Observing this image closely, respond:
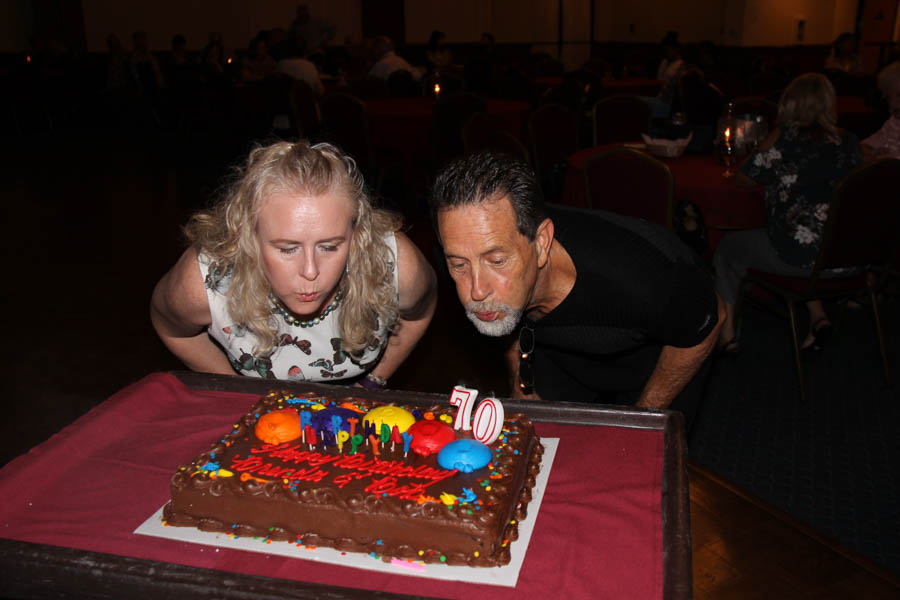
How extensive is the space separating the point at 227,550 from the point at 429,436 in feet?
1.29

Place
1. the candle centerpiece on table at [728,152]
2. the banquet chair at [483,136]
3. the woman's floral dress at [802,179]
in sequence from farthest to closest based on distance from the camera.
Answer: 1. the banquet chair at [483,136]
2. the candle centerpiece on table at [728,152]
3. the woman's floral dress at [802,179]

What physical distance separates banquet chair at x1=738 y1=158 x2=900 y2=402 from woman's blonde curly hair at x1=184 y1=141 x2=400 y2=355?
2077mm

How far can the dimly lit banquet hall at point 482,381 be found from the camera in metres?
1.19

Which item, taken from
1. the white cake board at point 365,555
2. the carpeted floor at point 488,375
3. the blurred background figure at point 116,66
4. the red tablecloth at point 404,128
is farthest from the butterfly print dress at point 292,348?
the blurred background figure at point 116,66

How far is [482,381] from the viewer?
3572mm

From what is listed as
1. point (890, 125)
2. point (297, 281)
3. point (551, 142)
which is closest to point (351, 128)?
point (551, 142)

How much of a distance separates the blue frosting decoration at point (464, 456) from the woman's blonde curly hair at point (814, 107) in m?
2.76

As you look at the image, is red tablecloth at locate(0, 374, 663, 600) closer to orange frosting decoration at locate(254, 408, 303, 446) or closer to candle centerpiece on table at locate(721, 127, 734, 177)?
orange frosting decoration at locate(254, 408, 303, 446)

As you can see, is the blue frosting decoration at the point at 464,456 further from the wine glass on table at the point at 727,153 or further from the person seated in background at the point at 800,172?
the wine glass on table at the point at 727,153

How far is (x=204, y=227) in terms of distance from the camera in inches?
73.1

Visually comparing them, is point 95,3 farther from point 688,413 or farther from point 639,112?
point 688,413

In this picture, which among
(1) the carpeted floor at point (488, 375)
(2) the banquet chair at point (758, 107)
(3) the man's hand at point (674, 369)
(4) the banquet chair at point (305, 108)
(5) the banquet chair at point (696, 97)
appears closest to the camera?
(3) the man's hand at point (674, 369)

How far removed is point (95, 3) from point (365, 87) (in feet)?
25.0

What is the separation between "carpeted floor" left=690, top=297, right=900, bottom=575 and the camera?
2.62 m
